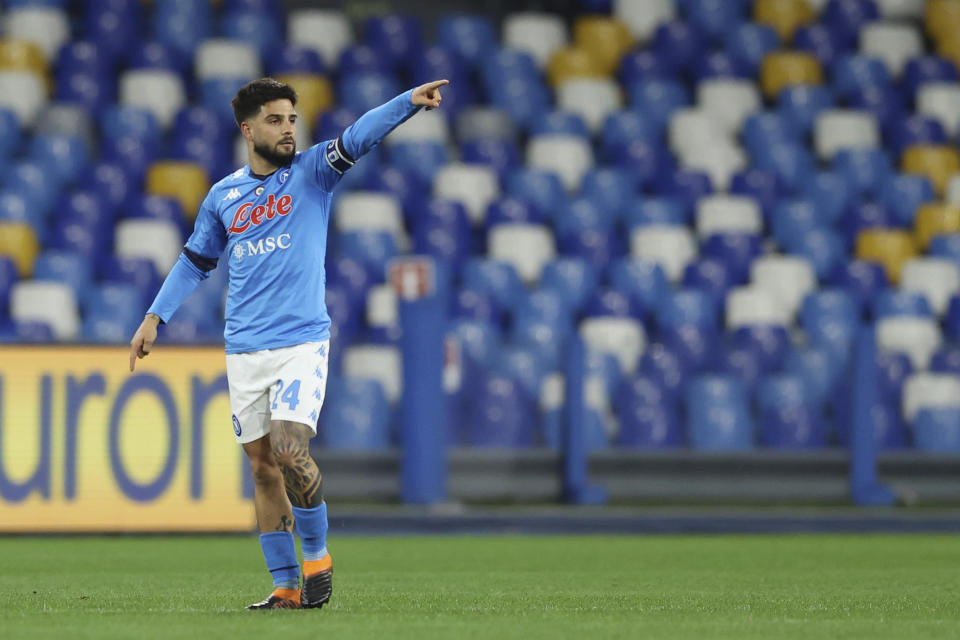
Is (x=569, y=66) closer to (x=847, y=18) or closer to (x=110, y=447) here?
(x=847, y=18)

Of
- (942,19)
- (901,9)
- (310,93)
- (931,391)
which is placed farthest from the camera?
(901,9)

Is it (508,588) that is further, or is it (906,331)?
(906,331)

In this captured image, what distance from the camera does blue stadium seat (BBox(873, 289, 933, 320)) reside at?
13250mm

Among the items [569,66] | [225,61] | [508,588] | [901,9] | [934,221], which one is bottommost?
[508,588]

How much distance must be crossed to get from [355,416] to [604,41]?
661 centimetres

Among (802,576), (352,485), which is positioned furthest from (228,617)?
(352,485)

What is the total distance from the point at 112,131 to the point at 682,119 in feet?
18.4

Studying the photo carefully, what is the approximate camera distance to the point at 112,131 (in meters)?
13.8

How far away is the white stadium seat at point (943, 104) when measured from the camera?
51.0 ft

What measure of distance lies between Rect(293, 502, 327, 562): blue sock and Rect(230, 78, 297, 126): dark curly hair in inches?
59.2

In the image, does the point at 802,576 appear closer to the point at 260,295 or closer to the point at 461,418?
the point at 260,295

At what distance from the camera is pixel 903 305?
43.5 feet

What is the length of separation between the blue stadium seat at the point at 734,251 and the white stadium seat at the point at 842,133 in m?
2.04

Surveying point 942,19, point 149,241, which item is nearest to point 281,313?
point 149,241
